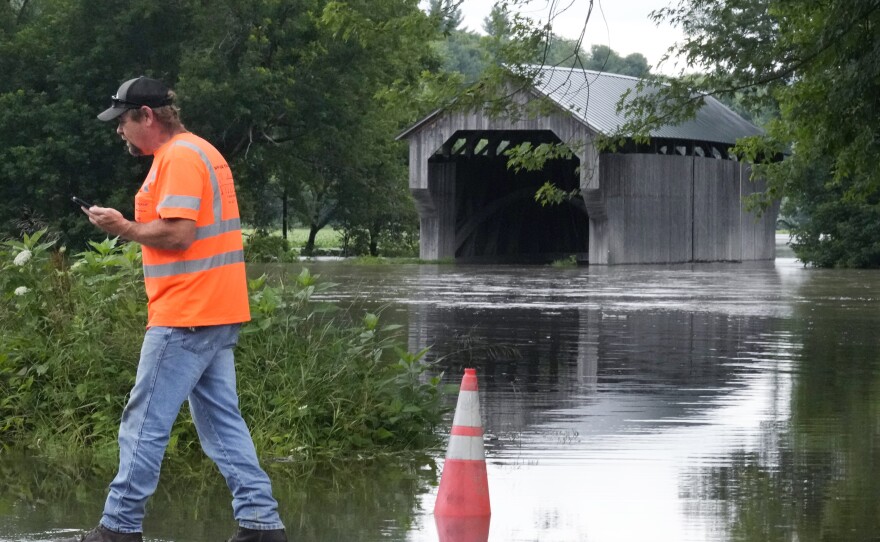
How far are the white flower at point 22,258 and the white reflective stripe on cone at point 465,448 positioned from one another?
13.7 ft

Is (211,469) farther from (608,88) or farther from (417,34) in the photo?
(608,88)

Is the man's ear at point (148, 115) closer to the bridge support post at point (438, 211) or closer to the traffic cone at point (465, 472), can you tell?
the traffic cone at point (465, 472)

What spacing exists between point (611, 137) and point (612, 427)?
6.51 m

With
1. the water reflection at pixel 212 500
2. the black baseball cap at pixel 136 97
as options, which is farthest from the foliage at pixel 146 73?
the black baseball cap at pixel 136 97

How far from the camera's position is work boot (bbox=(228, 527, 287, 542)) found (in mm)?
6496

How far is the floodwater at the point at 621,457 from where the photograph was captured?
24.0 ft

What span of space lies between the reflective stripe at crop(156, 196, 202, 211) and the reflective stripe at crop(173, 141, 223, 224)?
5.6 inches

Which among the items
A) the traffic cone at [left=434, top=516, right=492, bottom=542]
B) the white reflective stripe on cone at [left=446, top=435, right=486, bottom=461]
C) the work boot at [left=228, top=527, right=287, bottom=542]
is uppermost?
the white reflective stripe on cone at [left=446, top=435, right=486, bottom=461]

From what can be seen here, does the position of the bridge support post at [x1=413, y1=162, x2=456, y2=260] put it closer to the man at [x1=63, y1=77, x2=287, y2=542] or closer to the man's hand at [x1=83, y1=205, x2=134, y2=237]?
the man at [x1=63, y1=77, x2=287, y2=542]

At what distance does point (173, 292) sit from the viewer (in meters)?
6.39

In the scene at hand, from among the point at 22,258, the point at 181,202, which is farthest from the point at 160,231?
the point at 22,258

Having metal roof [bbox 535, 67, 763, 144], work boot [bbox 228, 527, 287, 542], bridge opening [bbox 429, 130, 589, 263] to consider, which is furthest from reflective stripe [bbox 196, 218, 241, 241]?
bridge opening [bbox 429, 130, 589, 263]

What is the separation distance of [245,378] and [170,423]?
3.14m

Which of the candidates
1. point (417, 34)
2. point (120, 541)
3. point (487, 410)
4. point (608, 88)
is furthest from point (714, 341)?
point (608, 88)
